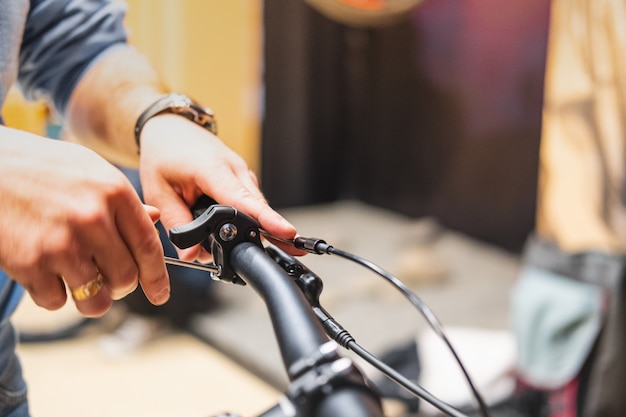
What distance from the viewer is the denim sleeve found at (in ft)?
2.00

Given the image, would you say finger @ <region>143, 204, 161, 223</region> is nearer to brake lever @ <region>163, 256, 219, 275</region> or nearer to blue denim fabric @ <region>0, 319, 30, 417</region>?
brake lever @ <region>163, 256, 219, 275</region>

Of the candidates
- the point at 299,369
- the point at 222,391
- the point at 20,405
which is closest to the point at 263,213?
the point at 299,369

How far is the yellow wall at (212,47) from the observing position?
224 centimetres

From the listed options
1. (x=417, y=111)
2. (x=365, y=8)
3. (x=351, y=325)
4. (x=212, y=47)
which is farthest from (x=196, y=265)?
(x=417, y=111)

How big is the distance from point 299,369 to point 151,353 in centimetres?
153

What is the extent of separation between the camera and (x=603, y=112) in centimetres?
137

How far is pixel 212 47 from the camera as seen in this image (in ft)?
8.40

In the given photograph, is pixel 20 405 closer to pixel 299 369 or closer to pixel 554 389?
pixel 299 369

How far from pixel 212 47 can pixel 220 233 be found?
2.25 meters

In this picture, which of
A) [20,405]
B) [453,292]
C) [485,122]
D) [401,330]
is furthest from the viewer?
[485,122]

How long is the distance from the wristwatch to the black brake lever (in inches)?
4.7

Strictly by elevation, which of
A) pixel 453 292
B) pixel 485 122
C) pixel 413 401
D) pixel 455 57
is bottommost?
pixel 453 292

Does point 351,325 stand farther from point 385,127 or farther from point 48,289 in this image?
point 385,127

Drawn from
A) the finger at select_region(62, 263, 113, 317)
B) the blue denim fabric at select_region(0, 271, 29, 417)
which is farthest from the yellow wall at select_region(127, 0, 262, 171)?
the finger at select_region(62, 263, 113, 317)
